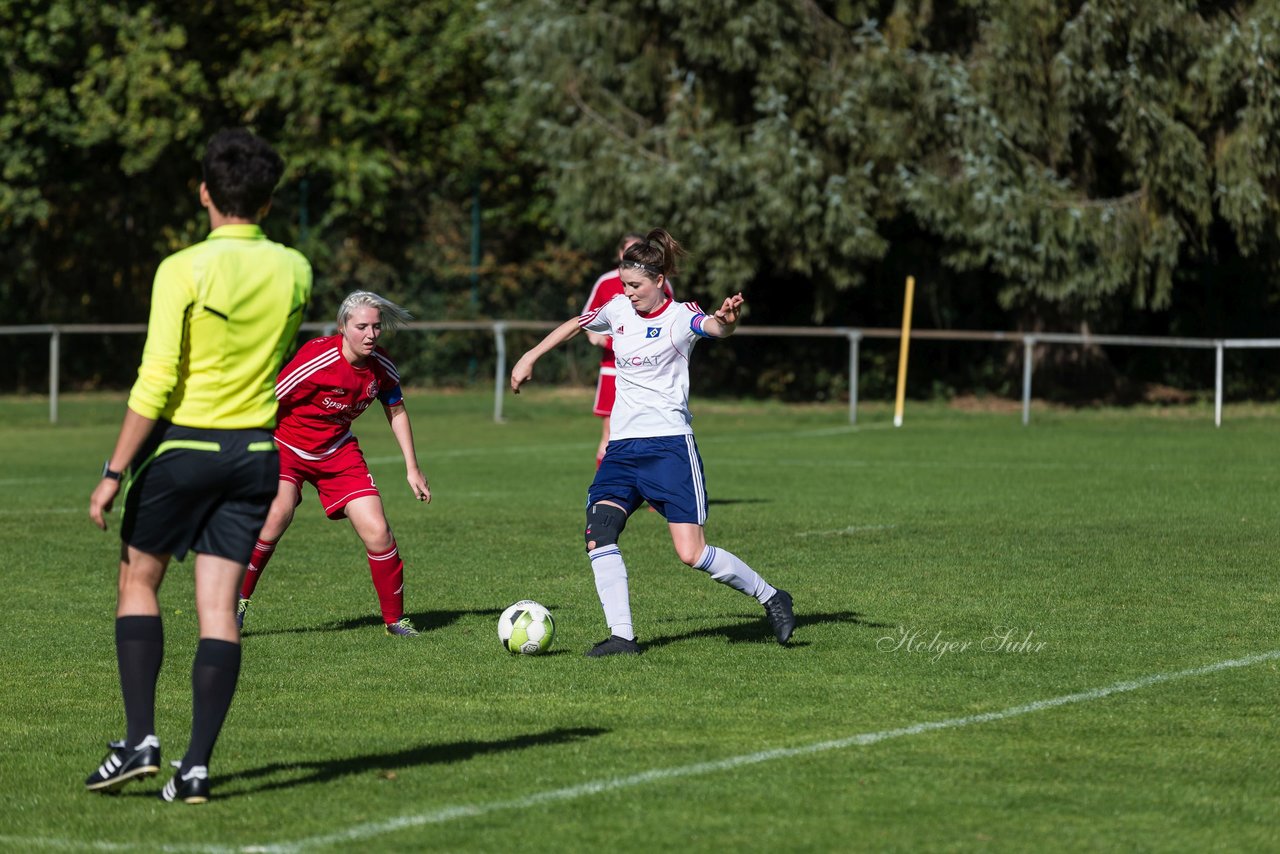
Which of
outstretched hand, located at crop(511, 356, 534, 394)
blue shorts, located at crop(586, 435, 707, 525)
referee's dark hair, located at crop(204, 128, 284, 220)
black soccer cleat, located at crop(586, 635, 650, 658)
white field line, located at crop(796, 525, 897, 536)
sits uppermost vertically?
referee's dark hair, located at crop(204, 128, 284, 220)

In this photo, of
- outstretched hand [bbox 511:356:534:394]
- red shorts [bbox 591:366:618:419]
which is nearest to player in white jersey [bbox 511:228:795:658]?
outstretched hand [bbox 511:356:534:394]

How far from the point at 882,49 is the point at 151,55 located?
12401 millimetres

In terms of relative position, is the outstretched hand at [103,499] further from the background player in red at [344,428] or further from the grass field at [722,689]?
the background player in red at [344,428]

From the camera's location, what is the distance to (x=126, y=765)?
5.87m

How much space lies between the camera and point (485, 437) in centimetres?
2411

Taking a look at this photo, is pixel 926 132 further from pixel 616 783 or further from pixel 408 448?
pixel 616 783

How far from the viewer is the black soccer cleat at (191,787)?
5836mm

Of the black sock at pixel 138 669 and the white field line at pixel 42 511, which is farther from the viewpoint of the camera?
the white field line at pixel 42 511

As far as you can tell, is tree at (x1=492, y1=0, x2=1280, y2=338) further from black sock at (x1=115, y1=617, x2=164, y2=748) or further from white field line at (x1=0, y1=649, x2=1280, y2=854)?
black sock at (x1=115, y1=617, x2=164, y2=748)

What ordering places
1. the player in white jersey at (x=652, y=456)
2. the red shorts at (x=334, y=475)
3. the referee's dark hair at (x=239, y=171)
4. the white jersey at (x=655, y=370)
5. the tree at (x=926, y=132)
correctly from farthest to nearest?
the tree at (x=926, y=132) < the red shorts at (x=334, y=475) < the white jersey at (x=655, y=370) < the player in white jersey at (x=652, y=456) < the referee's dark hair at (x=239, y=171)

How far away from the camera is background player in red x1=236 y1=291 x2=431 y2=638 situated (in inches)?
367

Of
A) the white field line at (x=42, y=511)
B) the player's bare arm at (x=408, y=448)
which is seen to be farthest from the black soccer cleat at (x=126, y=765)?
the white field line at (x=42, y=511)

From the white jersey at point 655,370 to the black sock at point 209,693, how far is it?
3.31 m

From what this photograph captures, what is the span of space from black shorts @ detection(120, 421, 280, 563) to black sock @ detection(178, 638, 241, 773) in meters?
0.29
